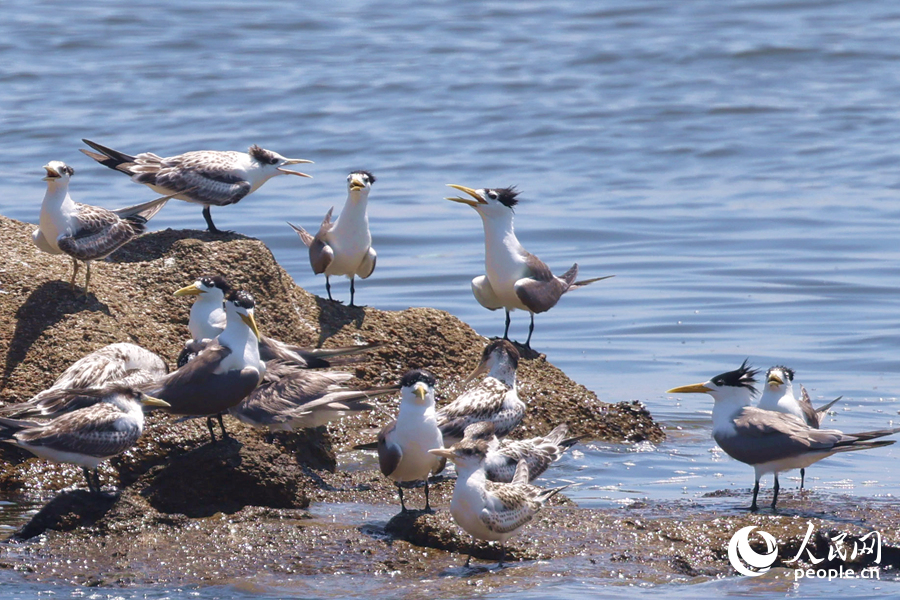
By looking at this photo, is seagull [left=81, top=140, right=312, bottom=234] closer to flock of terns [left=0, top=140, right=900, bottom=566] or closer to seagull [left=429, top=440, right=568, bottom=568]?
flock of terns [left=0, top=140, right=900, bottom=566]

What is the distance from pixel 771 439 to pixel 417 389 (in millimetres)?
2143

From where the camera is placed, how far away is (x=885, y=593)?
19.9 feet

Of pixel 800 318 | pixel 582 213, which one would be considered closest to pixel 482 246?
pixel 582 213

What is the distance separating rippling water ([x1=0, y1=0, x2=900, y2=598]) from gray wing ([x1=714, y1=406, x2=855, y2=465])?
788mm

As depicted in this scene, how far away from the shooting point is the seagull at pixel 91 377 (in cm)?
691

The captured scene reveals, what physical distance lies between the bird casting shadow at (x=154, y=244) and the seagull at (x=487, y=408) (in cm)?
243

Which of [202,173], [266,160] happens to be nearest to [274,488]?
[202,173]

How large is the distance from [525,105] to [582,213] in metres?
7.63

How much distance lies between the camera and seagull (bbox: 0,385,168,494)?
652 cm

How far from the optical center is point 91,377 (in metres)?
7.27

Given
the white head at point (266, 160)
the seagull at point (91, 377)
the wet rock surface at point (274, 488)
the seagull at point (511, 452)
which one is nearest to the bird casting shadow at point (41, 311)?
the wet rock surface at point (274, 488)

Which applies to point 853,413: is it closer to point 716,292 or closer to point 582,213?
point 716,292

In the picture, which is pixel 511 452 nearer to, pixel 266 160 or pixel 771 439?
pixel 771 439

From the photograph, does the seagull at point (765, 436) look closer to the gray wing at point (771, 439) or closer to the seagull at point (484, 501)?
the gray wing at point (771, 439)
